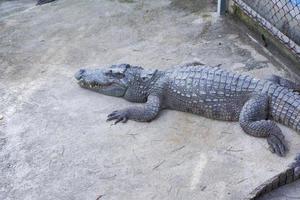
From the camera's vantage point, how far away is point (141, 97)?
421cm

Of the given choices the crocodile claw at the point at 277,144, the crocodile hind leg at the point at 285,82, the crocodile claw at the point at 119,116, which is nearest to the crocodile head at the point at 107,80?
the crocodile claw at the point at 119,116

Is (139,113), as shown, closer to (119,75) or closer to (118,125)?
(118,125)

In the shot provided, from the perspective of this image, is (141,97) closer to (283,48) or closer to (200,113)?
(200,113)

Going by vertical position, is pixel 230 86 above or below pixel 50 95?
above

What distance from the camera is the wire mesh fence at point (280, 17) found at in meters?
4.36

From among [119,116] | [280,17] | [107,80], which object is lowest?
[119,116]

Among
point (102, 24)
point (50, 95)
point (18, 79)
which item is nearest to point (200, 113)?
point (50, 95)

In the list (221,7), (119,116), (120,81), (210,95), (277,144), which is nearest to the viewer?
(277,144)

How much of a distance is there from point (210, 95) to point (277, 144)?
73 cm

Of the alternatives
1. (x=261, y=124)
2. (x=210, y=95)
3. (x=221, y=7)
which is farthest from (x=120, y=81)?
(x=221, y=7)

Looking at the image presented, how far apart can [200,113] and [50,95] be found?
154 cm

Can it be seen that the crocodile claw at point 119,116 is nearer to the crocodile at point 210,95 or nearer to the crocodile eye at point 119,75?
the crocodile at point 210,95

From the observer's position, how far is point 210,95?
3871 mm

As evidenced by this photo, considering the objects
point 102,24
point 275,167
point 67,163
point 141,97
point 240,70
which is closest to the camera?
point 275,167
